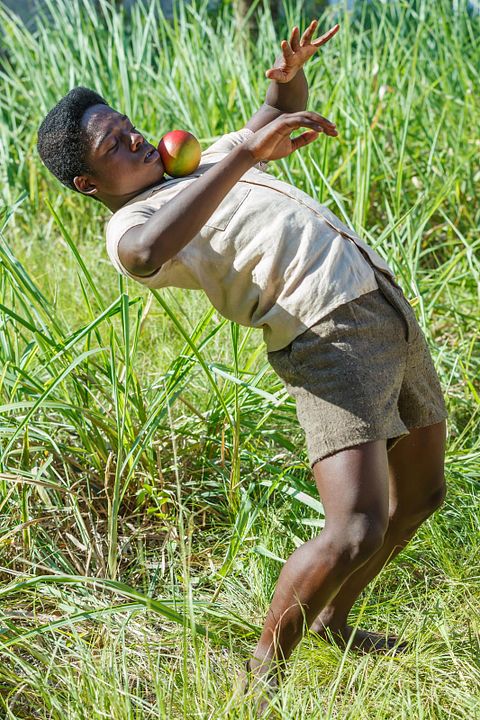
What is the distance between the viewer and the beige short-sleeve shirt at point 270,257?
1657 millimetres

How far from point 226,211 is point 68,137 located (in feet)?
1.21

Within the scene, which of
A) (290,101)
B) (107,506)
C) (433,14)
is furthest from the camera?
(433,14)

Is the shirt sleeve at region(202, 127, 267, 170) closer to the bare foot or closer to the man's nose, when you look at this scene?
the man's nose

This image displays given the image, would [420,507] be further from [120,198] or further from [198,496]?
[120,198]

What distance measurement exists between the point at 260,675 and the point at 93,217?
3.03 meters

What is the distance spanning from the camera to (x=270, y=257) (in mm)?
1658

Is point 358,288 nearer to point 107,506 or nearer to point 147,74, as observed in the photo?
point 107,506

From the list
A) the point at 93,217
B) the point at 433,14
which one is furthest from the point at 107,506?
the point at 433,14

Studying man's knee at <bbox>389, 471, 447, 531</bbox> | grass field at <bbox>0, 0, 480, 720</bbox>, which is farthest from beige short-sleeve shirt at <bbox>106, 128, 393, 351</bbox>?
man's knee at <bbox>389, 471, 447, 531</bbox>

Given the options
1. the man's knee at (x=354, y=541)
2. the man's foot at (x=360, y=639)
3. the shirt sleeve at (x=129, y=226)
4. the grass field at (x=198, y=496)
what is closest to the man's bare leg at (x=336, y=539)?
the man's knee at (x=354, y=541)

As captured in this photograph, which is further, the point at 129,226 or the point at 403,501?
the point at 403,501

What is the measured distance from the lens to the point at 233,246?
168 cm

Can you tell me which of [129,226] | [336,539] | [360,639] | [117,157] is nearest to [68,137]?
[117,157]

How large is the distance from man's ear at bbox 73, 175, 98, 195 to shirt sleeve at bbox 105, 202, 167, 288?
142mm
